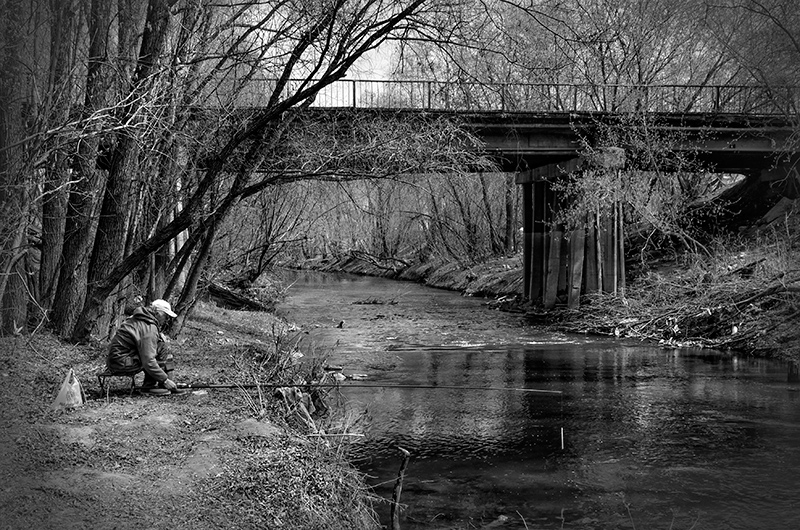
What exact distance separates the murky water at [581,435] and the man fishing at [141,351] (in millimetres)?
2506

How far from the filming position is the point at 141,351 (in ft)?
27.5

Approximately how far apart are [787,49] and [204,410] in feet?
55.8

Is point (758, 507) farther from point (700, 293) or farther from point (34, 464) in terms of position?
point (700, 293)

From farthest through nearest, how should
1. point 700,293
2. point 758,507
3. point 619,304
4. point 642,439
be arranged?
point 619,304 < point 700,293 < point 642,439 < point 758,507

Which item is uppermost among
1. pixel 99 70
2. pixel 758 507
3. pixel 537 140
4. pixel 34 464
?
pixel 537 140

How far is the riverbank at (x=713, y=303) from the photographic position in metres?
17.4

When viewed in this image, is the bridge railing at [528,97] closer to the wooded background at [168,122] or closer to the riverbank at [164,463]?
the wooded background at [168,122]

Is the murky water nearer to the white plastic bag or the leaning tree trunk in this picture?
the white plastic bag

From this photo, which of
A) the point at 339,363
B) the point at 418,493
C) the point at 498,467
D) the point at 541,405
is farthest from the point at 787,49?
the point at 418,493

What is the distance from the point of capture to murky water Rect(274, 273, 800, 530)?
7.45m

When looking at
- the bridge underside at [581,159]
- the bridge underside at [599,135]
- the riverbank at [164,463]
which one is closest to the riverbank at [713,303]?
the bridge underside at [581,159]

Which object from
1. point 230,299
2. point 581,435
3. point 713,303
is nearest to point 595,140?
point 713,303

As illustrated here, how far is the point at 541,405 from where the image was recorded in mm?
12172

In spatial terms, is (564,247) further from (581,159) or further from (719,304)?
(719,304)
